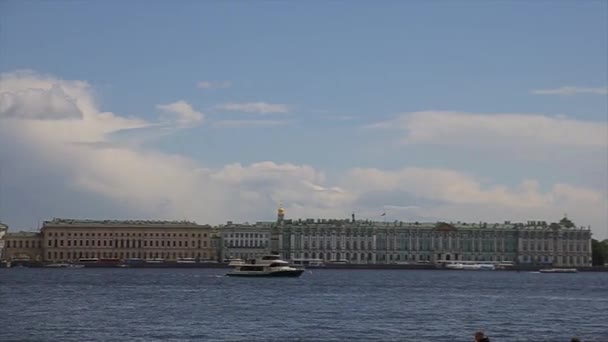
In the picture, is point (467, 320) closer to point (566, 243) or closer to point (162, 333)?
point (162, 333)

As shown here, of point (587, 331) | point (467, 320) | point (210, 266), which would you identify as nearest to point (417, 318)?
point (467, 320)

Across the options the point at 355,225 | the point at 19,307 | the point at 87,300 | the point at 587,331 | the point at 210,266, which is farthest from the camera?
the point at 355,225

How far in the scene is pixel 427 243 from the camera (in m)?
172

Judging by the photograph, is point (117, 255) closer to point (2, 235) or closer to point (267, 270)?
point (2, 235)

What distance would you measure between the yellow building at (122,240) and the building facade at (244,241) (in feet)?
13.7

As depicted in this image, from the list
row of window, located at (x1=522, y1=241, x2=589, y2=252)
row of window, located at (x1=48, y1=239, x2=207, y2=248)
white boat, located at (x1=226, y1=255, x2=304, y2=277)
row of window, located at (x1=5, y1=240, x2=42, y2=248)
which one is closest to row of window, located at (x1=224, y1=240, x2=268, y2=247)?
row of window, located at (x1=48, y1=239, x2=207, y2=248)

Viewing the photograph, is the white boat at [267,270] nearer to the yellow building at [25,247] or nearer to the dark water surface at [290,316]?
the dark water surface at [290,316]

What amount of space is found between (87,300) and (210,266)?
101m

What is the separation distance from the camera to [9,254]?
557ft

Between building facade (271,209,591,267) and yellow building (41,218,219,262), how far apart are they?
1273 centimetres

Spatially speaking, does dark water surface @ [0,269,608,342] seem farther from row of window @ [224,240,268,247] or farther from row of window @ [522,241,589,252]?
row of window @ [224,240,268,247]

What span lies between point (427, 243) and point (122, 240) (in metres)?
45.2

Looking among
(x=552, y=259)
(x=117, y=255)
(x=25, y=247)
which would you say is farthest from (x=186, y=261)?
(x=552, y=259)

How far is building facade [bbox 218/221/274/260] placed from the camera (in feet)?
574
